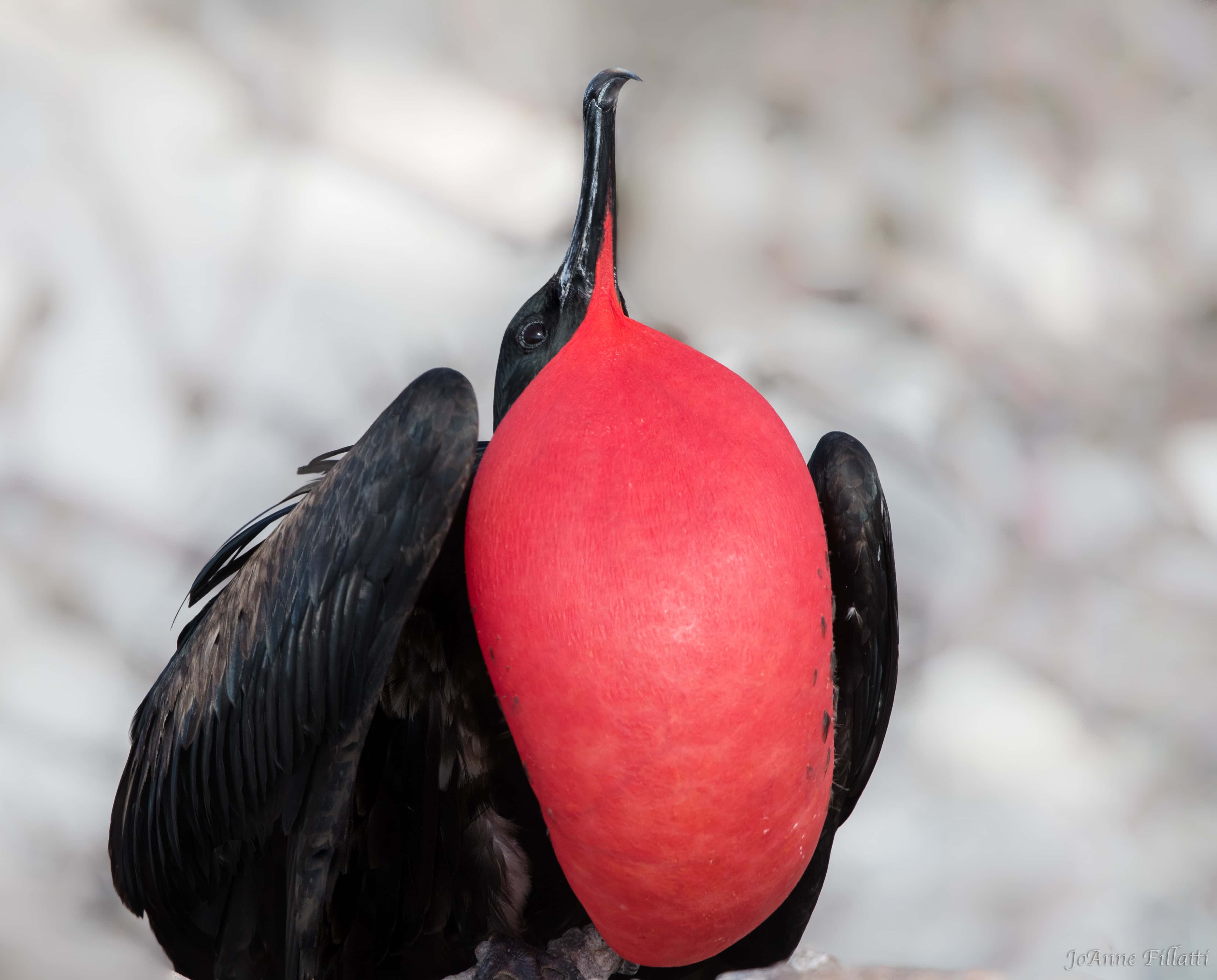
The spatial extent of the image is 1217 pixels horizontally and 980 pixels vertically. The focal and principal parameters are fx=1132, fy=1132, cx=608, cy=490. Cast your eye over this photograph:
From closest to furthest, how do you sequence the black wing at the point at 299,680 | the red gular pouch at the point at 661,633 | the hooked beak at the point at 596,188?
the red gular pouch at the point at 661,633, the black wing at the point at 299,680, the hooked beak at the point at 596,188

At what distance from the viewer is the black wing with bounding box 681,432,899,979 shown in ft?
3.95

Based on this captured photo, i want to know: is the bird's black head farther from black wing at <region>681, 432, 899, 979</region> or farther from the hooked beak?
black wing at <region>681, 432, 899, 979</region>

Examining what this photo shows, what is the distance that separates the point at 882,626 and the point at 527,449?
1.72 ft

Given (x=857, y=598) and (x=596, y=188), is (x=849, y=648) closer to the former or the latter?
(x=857, y=598)

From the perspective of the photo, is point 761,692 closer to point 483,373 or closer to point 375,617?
point 375,617

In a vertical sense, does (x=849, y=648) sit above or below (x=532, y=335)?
below

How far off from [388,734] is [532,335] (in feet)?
1.73

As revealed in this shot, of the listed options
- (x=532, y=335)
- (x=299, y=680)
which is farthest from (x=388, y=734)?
(x=532, y=335)

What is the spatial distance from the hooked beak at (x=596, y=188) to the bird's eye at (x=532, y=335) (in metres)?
0.08

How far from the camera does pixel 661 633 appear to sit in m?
0.84

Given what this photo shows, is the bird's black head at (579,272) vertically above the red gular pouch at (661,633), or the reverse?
the bird's black head at (579,272)

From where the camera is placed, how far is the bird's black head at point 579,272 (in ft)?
3.88

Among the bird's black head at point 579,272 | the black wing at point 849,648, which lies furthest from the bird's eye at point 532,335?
the black wing at point 849,648

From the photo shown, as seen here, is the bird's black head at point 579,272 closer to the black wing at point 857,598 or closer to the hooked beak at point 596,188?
the hooked beak at point 596,188
